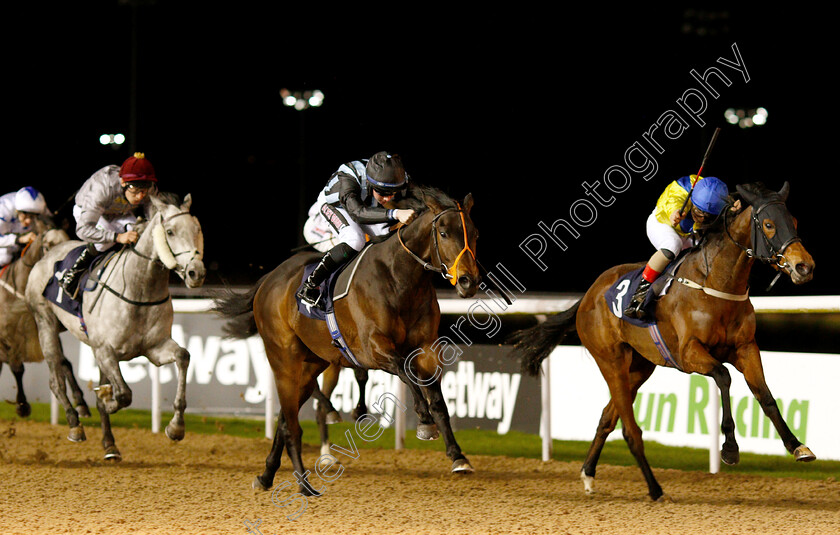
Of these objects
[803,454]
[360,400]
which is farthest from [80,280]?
[803,454]

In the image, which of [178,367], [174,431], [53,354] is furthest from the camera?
[53,354]

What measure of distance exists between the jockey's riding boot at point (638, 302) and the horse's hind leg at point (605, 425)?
507mm

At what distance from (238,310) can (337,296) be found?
1401mm

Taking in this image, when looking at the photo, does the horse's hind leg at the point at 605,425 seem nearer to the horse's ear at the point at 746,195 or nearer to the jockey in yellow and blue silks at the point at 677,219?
the jockey in yellow and blue silks at the point at 677,219

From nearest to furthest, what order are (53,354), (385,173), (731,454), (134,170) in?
1. (731,454)
2. (385,173)
3. (134,170)
4. (53,354)

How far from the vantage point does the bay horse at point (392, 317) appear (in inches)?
181

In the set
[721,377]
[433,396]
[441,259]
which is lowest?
[433,396]

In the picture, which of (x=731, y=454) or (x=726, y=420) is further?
(x=726, y=420)

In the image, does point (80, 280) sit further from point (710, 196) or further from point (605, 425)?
point (710, 196)

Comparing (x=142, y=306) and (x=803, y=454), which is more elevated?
(x=142, y=306)

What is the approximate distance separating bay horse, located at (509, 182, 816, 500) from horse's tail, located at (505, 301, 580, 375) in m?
0.14

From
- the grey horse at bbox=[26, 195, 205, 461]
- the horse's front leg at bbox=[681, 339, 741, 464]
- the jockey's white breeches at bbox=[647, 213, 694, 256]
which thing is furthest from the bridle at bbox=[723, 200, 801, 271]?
the grey horse at bbox=[26, 195, 205, 461]

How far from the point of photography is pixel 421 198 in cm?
505

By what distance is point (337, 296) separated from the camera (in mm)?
5352
